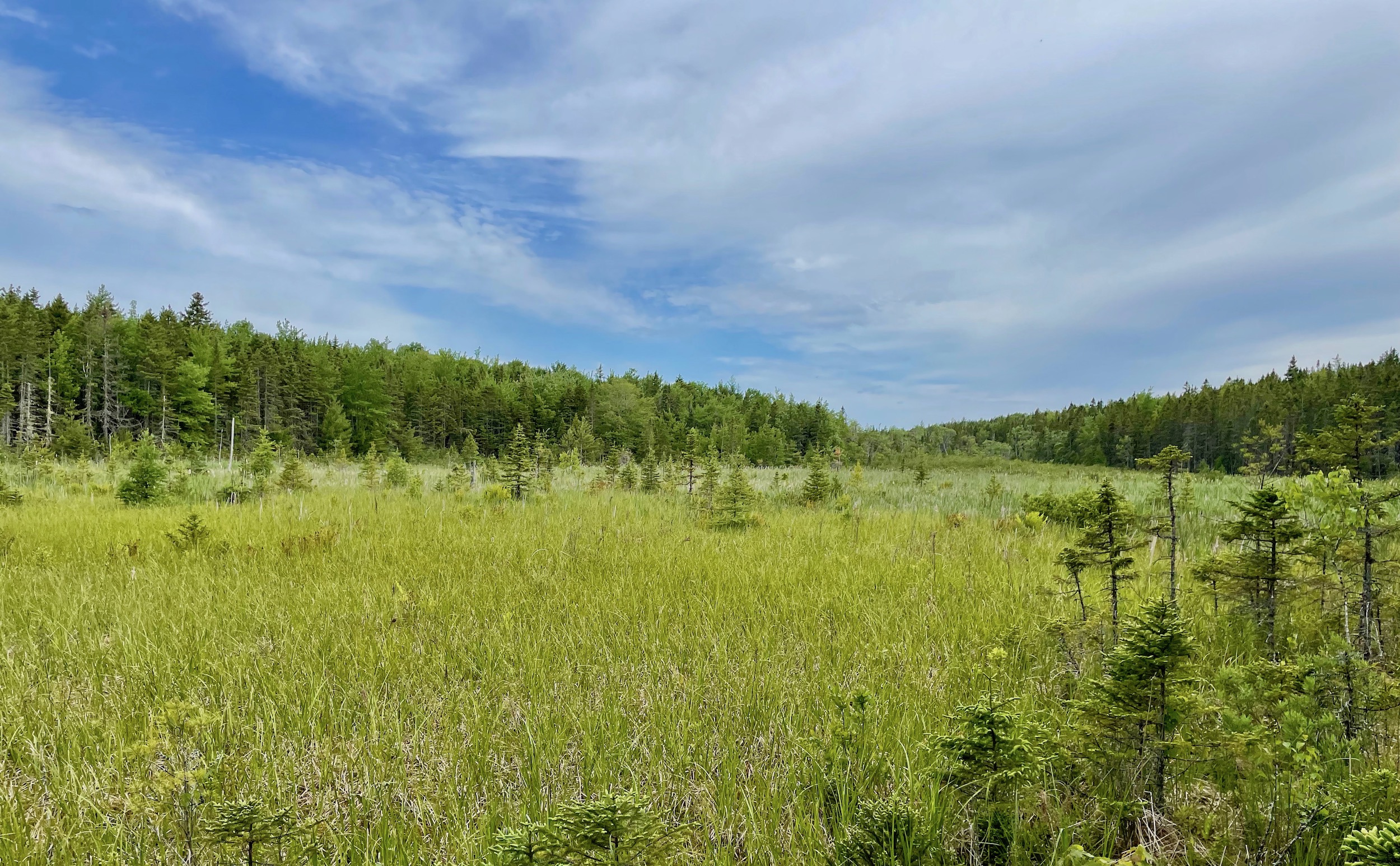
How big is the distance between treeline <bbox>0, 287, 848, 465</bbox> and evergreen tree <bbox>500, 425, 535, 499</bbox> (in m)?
19.8

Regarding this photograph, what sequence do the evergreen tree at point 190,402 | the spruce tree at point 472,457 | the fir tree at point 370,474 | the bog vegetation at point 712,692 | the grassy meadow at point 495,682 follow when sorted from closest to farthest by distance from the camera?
1. the bog vegetation at point 712,692
2. the grassy meadow at point 495,682
3. the fir tree at point 370,474
4. the spruce tree at point 472,457
5. the evergreen tree at point 190,402

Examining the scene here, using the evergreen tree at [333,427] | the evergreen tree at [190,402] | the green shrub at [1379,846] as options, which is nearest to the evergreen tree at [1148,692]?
the green shrub at [1379,846]

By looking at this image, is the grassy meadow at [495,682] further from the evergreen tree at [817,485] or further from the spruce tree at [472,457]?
the spruce tree at [472,457]

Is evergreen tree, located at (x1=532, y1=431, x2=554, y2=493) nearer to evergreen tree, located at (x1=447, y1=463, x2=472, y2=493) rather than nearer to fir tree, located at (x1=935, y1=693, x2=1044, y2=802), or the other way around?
evergreen tree, located at (x1=447, y1=463, x2=472, y2=493)

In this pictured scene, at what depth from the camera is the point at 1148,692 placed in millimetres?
1762

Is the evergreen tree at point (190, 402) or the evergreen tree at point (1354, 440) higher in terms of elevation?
the evergreen tree at point (190, 402)

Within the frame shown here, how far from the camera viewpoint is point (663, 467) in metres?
18.5

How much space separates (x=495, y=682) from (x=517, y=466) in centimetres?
899

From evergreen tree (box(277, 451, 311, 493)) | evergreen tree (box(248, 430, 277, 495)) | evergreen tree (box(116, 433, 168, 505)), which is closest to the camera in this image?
evergreen tree (box(116, 433, 168, 505))

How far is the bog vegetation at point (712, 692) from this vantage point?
1.73 metres

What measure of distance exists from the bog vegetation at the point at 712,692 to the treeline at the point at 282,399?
25528 mm

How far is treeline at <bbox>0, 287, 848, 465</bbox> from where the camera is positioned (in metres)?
44.6

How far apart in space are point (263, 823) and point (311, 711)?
4.31ft

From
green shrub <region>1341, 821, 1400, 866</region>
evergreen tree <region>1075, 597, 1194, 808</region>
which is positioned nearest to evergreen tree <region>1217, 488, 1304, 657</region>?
evergreen tree <region>1075, 597, 1194, 808</region>
